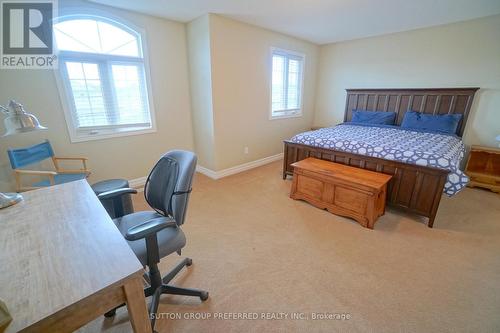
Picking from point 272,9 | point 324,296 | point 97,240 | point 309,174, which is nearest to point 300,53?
point 272,9

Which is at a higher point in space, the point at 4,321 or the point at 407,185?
the point at 4,321

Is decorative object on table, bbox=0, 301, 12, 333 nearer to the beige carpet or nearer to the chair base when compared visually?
the chair base

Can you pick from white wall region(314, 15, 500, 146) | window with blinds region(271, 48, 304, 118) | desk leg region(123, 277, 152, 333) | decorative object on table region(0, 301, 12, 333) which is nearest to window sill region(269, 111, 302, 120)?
window with blinds region(271, 48, 304, 118)

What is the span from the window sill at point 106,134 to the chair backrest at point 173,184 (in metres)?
1.82

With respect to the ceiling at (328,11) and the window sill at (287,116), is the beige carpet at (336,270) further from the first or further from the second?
the ceiling at (328,11)

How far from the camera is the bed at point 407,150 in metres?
2.28

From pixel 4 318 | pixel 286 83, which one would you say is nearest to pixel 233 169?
pixel 286 83

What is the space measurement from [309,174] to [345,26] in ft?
8.87

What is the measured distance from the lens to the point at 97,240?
0.95m

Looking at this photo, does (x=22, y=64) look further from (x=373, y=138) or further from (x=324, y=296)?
(x=373, y=138)

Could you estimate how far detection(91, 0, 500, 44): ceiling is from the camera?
268 cm

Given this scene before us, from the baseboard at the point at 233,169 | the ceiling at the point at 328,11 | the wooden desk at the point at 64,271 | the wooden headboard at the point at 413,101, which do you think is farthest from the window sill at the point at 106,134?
the wooden headboard at the point at 413,101

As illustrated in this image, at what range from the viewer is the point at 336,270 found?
179 centimetres

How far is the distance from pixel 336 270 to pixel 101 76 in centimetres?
346
